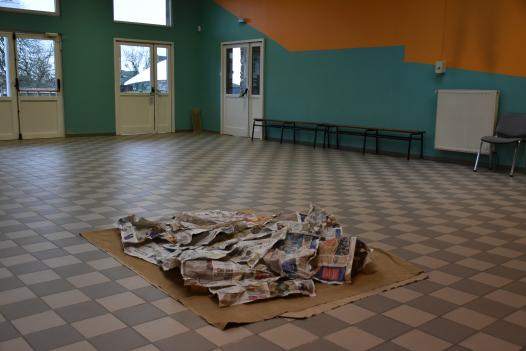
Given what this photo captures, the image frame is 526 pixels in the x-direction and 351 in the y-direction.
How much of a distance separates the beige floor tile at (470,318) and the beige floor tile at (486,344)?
115 millimetres

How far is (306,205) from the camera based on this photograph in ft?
17.0

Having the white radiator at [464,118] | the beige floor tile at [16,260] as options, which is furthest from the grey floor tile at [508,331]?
the white radiator at [464,118]

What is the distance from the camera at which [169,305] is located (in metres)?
2.81

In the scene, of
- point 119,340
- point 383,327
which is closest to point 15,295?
point 119,340

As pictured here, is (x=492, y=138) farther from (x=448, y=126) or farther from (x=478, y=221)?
(x=478, y=221)

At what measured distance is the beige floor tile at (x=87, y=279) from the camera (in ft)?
10.0

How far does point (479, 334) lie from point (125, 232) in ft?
8.18

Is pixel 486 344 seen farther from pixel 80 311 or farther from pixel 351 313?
pixel 80 311

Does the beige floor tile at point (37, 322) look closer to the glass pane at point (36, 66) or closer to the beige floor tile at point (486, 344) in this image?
the beige floor tile at point (486, 344)

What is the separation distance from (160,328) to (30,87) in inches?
369

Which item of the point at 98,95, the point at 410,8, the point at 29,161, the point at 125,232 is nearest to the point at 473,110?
the point at 410,8

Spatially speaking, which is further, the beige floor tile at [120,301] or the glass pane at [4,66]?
the glass pane at [4,66]

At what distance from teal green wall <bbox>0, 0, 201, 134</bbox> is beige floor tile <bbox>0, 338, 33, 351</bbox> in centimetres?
927

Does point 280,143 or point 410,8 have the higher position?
point 410,8
